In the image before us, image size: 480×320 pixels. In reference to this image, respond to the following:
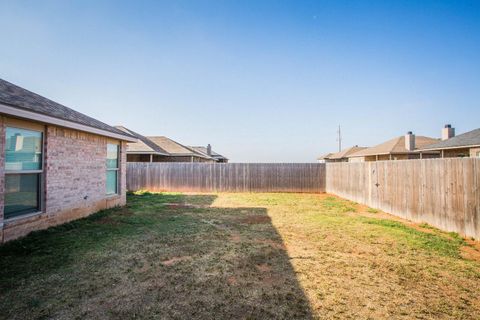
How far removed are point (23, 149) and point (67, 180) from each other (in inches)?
61.0

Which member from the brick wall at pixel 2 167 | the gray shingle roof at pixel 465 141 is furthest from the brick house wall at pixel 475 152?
the brick wall at pixel 2 167

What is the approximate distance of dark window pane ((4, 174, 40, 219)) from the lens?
5161 mm

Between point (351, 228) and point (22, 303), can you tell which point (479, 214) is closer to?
point (351, 228)

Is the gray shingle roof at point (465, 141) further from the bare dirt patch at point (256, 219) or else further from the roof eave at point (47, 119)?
the roof eave at point (47, 119)

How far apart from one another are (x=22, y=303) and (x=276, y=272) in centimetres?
331

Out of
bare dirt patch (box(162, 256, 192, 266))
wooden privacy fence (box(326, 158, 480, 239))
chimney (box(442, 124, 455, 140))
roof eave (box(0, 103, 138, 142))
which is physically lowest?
bare dirt patch (box(162, 256, 192, 266))

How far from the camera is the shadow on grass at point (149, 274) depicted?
2844mm

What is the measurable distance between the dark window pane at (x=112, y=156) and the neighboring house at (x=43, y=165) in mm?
382

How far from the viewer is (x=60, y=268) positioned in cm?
390

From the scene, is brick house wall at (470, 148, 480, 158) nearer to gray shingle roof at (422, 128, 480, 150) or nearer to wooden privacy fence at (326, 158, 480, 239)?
gray shingle roof at (422, 128, 480, 150)

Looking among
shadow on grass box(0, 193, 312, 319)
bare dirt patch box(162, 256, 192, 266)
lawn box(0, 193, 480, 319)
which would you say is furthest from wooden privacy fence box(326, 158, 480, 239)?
bare dirt patch box(162, 256, 192, 266)

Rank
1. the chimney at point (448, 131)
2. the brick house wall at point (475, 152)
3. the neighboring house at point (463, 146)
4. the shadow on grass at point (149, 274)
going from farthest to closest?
the chimney at point (448, 131)
the neighboring house at point (463, 146)
the brick house wall at point (475, 152)
the shadow on grass at point (149, 274)

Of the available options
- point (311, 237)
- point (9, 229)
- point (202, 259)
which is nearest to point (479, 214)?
point (311, 237)

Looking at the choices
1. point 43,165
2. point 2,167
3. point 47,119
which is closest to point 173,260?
point 2,167
